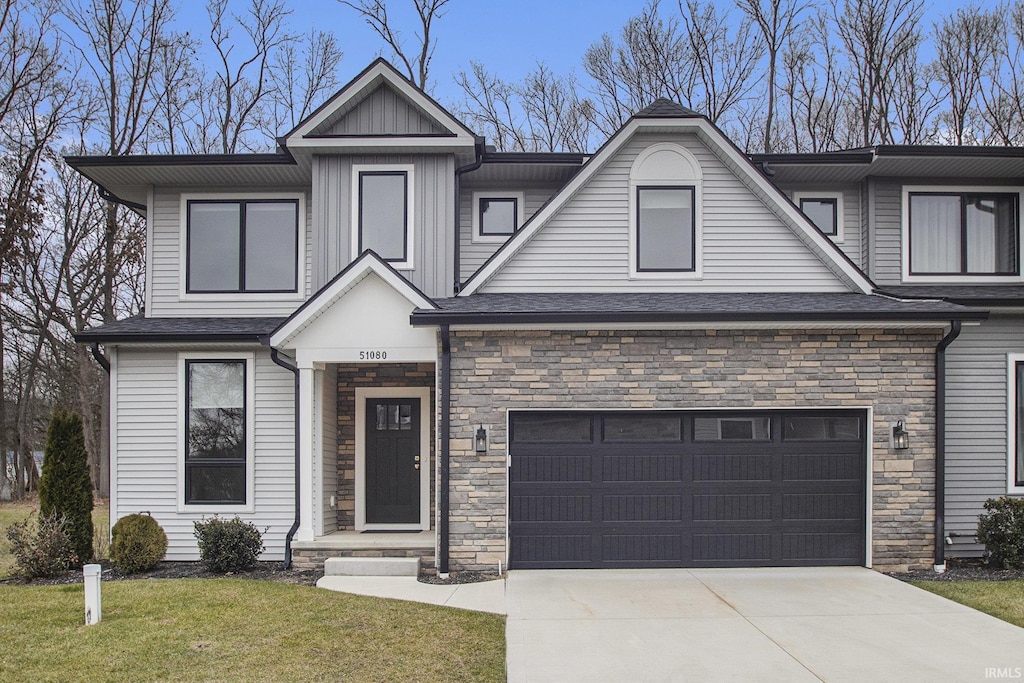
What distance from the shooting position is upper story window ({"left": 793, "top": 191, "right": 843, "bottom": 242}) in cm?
1306

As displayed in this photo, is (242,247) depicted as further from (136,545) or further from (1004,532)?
(1004,532)

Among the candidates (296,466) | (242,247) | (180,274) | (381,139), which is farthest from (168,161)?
(296,466)

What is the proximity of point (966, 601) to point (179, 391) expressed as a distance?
414 inches

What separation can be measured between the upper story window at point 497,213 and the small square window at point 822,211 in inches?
179

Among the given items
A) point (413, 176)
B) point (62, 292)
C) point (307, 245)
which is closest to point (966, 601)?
point (413, 176)

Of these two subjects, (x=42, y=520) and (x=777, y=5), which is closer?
(x=42, y=520)

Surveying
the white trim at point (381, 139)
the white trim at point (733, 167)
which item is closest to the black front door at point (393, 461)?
the white trim at point (733, 167)

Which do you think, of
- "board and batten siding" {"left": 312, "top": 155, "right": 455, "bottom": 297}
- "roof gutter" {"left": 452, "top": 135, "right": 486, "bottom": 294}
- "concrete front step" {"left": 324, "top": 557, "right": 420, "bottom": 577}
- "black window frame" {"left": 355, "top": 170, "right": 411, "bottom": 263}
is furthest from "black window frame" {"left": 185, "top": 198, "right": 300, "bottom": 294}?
"concrete front step" {"left": 324, "top": 557, "right": 420, "bottom": 577}

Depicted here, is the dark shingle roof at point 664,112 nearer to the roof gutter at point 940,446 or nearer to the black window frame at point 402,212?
the black window frame at point 402,212

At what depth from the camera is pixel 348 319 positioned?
35.6ft

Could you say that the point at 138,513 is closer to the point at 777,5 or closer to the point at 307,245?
the point at 307,245

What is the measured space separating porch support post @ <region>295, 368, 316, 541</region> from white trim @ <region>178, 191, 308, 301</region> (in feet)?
6.97

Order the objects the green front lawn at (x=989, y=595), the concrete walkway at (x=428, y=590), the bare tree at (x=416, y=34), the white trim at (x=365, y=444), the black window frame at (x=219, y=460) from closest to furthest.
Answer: the green front lawn at (x=989, y=595)
the concrete walkway at (x=428, y=590)
the black window frame at (x=219, y=460)
the white trim at (x=365, y=444)
the bare tree at (x=416, y=34)

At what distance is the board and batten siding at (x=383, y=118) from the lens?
39.8ft
